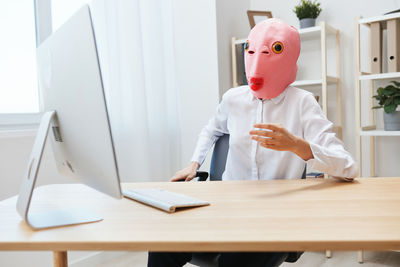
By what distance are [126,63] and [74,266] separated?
47.0 inches

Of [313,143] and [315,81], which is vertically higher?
[315,81]

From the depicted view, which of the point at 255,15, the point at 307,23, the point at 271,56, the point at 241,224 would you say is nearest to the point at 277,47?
the point at 271,56

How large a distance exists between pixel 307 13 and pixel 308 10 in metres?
0.02

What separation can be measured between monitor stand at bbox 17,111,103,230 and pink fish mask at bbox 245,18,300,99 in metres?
0.71

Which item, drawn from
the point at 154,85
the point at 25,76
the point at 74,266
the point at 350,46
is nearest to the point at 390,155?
the point at 350,46

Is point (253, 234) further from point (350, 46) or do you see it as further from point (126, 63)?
point (350, 46)

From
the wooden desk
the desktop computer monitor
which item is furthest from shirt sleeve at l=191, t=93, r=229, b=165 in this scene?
the desktop computer monitor

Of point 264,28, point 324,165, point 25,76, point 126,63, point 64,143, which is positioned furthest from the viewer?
point 126,63

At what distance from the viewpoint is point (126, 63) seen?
2.38 meters

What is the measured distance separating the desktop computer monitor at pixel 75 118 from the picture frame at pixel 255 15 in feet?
6.38

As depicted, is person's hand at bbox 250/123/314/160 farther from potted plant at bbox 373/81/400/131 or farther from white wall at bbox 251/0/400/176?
white wall at bbox 251/0/400/176

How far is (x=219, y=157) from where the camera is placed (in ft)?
5.27

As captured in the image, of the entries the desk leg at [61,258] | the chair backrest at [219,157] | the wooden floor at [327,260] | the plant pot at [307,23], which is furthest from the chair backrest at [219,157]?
the plant pot at [307,23]

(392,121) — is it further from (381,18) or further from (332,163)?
(332,163)
